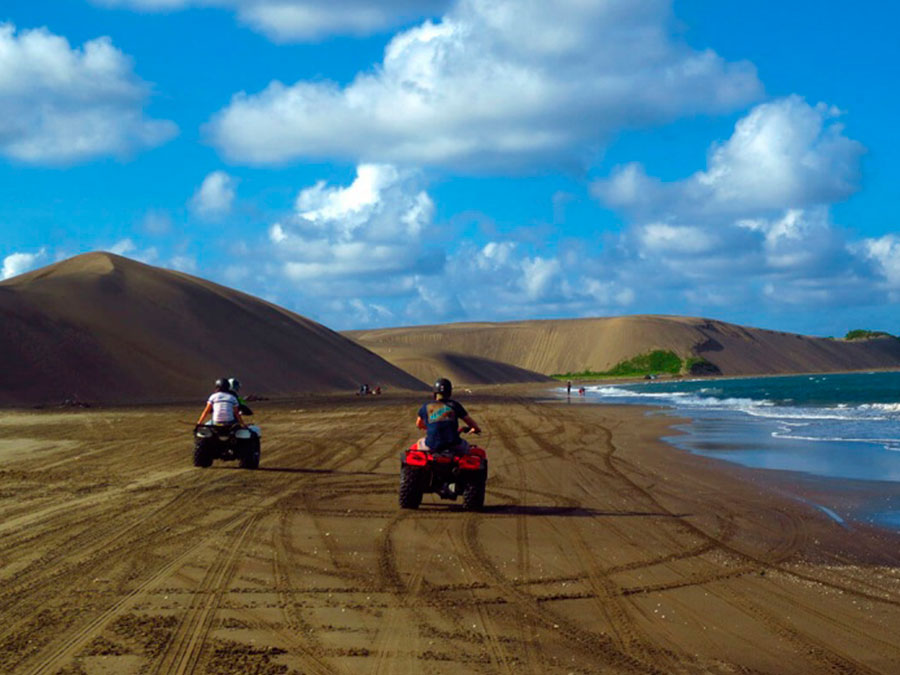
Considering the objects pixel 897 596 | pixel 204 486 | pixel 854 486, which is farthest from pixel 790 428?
pixel 897 596

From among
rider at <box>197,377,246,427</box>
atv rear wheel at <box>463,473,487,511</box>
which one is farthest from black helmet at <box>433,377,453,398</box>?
→ rider at <box>197,377,246,427</box>

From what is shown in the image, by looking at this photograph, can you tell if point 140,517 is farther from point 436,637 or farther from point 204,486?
point 436,637

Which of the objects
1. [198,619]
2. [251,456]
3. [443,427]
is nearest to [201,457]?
[251,456]

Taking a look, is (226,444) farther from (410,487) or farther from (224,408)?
(410,487)

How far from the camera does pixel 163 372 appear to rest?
7206 cm

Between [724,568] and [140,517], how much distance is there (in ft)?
24.3

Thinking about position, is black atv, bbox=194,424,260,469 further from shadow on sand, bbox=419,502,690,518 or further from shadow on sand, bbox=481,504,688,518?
shadow on sand, bbox=481,504,688,518

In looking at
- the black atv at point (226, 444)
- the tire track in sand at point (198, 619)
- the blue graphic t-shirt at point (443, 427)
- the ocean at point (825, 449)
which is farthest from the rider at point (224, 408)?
the ocean at point (825, 449)

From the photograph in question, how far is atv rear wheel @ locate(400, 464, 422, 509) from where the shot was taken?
1333 cm

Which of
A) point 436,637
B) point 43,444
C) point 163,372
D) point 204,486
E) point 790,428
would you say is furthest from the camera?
point 163,372

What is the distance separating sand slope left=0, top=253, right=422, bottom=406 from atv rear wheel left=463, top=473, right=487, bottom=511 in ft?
167

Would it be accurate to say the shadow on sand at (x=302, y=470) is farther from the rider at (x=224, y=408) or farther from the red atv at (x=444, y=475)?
the red atv at (x=444, y=475)

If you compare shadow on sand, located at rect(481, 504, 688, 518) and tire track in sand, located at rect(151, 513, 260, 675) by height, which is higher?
shadow on sand, located at rect(481, 504, 688, 518)

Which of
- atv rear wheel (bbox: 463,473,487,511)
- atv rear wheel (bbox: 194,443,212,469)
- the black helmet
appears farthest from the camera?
atv rear wheel (bbox: 194,443,212,469)
